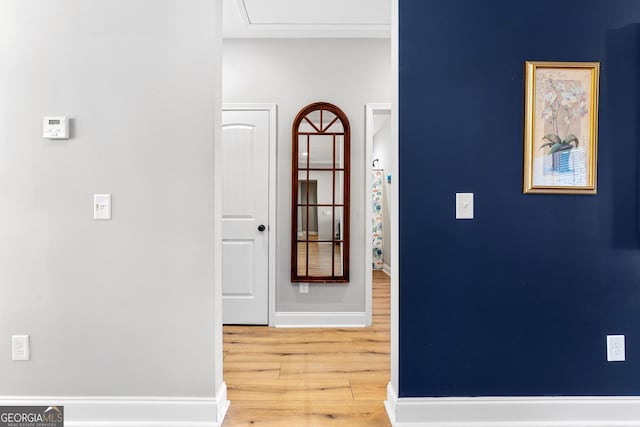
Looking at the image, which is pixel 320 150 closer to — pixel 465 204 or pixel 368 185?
pixel 368 185

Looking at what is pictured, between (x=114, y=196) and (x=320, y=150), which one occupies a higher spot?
(x=320, y=150)

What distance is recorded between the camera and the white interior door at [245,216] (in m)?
3.45

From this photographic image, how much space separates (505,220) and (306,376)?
1.56 meters

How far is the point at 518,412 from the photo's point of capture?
6.27ft

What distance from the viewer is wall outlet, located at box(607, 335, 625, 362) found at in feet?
6.26

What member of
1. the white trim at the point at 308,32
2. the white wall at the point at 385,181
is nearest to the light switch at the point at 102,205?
the white trim at the point at 308,32

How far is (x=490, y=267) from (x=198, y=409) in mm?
1639

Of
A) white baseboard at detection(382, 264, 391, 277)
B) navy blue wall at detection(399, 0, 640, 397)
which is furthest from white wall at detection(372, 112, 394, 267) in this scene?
navy blue wall at detection(399, 0, 640, 397)

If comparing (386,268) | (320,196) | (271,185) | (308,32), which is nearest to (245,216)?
(271,185)

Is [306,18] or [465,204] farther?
[306,18]

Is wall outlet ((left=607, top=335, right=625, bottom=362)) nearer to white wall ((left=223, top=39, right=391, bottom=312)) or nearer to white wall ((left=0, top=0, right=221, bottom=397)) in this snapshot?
white wall ((left=0, top=0, right=221, bottom=397))

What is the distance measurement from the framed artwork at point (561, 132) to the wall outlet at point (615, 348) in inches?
29.5

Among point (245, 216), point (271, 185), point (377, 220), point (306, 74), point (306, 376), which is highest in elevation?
point (306, 74)

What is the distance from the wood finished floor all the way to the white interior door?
24 centimetres
